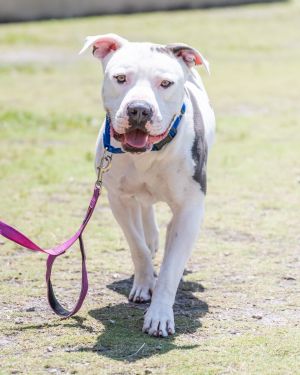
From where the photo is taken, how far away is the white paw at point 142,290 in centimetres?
627

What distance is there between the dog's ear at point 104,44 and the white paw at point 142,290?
4.78ft

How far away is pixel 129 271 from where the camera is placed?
22.7 feet

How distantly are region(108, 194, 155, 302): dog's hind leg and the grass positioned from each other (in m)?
0.15

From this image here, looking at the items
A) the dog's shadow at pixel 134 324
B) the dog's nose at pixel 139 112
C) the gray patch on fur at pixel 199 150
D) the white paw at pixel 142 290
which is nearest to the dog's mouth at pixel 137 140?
the dog's nose at pixel 139 112

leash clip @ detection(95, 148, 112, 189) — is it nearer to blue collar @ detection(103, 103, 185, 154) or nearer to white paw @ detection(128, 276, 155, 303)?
blue collar @ detection(103, 103, 185, 154)

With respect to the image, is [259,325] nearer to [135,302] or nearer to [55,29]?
[135,302]

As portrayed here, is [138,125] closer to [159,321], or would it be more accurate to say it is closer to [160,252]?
[159,321]

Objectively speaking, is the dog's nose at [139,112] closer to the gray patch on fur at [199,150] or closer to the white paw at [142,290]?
the gray patch on fur at [199,150]

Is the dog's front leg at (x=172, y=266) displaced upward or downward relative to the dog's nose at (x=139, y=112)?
downward

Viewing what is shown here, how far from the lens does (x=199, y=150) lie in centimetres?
600

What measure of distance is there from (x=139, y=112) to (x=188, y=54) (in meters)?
0.70

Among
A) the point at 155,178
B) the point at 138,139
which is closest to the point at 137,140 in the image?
the point at 138,139

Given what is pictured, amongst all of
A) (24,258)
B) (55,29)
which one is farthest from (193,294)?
(55,29)

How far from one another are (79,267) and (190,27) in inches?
809
